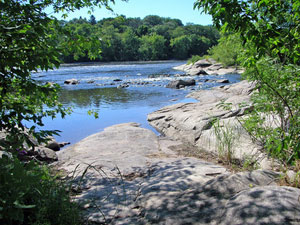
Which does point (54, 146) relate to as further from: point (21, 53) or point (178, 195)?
point (21, 53)

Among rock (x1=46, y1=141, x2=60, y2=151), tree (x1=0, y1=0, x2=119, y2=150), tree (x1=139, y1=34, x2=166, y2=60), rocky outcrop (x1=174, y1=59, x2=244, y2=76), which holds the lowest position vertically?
rock (x1=46, y1=141, x2=60, y2=151)

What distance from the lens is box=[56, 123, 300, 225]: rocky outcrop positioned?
2812mm

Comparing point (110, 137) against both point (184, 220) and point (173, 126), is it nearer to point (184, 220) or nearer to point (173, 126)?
point (173, 126)

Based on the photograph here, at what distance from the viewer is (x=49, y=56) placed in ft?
8.80

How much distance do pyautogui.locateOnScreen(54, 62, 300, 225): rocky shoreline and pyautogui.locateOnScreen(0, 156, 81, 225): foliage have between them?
35 cm

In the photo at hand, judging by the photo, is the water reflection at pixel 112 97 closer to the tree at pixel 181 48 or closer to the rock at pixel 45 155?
the rock at pixel 45 155

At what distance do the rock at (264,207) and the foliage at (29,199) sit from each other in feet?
5.54

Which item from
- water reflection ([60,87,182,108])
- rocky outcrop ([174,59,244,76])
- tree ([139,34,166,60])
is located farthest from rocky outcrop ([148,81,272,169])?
tree ([139,34,166,60])

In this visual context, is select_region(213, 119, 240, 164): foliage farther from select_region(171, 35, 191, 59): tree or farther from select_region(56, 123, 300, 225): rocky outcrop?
select_region(171, 35, 191, 59): tree

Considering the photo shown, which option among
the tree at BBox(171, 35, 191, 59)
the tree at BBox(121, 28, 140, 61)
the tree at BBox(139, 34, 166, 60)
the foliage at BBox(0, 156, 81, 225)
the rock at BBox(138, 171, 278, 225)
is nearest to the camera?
the foliage at BBox(0, 156, 81, 225)

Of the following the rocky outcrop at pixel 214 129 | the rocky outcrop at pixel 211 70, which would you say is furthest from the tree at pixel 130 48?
the rocky outcrop at pixel 214 129

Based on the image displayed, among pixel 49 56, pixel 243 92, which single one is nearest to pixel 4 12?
pixel 49 56

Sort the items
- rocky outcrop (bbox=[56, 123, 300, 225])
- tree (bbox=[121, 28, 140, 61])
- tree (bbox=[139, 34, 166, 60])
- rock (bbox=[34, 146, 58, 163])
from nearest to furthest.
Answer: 1. rocky outcrop (bbox=[56, 123, 300, 225])
2. rock (bbox=[34, 146, 58, 163])
3. tree (bbox=[139, 34, 166, 60])
4. tree (bbox=[121, 28, 140, 61])

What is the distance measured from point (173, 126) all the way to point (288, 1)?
6.41 metres
